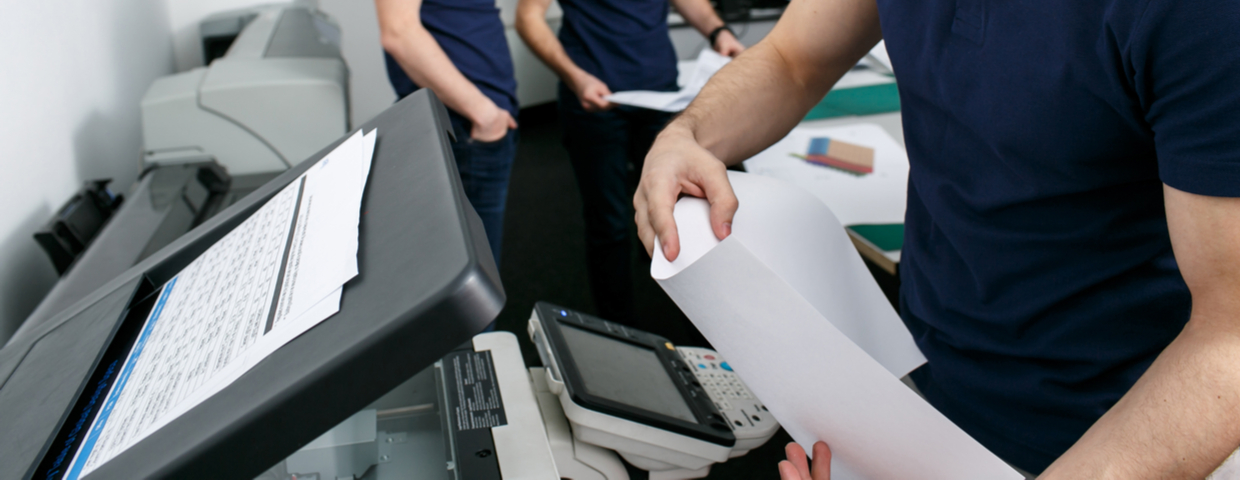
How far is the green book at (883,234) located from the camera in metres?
1.37

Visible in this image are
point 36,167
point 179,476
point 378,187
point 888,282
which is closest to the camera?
point 179,476

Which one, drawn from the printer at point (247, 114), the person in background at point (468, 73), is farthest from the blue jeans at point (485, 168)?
the printer at point (247, 114)

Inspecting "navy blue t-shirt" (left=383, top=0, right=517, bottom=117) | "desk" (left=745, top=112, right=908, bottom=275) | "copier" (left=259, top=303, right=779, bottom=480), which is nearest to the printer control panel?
"copier" (left=259, top=303, right=779, bottom=480)

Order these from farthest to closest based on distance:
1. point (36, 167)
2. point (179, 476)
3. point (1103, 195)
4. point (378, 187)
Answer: point (36, 167), point (1103, 195), point (378, 187), point (179, 476)

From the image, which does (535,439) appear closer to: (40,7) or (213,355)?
(213,355)

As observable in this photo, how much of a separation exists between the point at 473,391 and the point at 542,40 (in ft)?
4.04

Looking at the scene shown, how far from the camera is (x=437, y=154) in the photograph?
53 cm

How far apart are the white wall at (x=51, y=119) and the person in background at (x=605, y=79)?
35.3 inches

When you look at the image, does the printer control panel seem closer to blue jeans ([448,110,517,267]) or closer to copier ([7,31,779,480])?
copier ([7,31,779,480])

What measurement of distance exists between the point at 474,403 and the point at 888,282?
83.2 inches

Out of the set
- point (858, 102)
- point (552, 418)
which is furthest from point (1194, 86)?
point (858, 102)

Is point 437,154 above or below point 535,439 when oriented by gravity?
above

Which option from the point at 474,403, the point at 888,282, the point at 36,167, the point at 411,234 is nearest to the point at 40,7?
the point at 36,167

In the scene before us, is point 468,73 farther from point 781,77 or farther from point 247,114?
point 781,77
